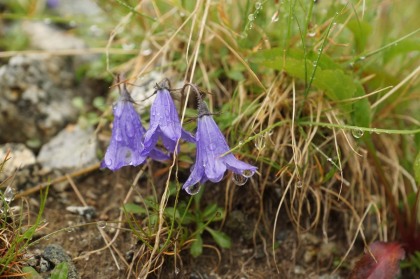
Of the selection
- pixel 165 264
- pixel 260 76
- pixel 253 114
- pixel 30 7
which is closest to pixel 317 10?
pixel 260 76

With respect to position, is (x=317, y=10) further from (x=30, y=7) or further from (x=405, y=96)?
(x=30, y=7)

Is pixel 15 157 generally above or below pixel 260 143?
below

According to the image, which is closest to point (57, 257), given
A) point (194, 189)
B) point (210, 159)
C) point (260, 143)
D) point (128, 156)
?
point (128, 156)

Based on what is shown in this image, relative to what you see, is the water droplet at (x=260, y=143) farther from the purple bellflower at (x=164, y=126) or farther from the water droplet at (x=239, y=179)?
the purple bellflower at (x=164, y=126)

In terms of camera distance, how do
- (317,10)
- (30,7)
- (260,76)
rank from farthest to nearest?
1. (30,7)
2. (317,10)
3. (260,76)

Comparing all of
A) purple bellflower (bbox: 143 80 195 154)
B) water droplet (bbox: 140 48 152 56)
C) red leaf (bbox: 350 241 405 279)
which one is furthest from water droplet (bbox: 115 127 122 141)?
red leaf (bbox: 350 241 405 279)

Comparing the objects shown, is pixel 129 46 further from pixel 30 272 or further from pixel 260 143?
pixel 30 272
